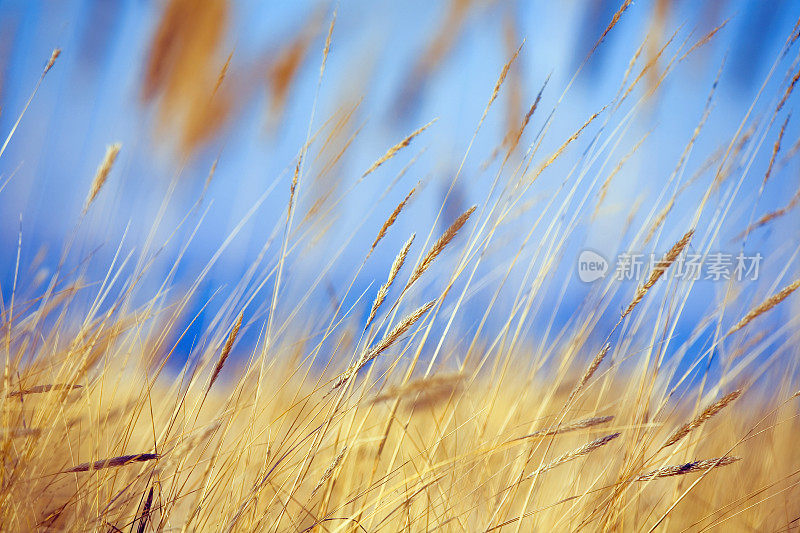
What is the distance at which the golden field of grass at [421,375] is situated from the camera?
1.57 ft

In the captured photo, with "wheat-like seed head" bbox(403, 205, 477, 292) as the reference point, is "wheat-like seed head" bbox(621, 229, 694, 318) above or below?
below

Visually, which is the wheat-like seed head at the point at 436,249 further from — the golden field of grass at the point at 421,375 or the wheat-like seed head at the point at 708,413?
the wheat-like seed head at the point at 708,413

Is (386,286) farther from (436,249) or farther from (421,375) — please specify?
(421,375)

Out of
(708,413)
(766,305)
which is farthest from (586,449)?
(766,305)

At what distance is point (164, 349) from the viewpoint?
777 millimetres

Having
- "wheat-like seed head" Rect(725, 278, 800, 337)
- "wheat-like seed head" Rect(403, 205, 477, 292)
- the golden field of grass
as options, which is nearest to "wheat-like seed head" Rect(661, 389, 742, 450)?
the golden field of grass

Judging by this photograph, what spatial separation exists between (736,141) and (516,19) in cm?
69

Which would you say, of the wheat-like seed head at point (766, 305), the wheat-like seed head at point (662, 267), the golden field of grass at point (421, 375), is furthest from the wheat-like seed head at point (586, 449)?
the wheat-like seed head at point (766, 305)

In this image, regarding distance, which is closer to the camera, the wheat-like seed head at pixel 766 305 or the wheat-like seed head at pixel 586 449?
the wheat-like seed head at pixel 586 449

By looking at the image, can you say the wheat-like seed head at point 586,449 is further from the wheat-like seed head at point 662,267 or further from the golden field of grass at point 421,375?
the wheat-like seed head at point 662,267

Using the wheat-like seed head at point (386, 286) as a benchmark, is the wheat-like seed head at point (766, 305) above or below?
below

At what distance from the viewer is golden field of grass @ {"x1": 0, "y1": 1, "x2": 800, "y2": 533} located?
48 centimetres

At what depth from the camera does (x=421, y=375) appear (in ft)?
2.19

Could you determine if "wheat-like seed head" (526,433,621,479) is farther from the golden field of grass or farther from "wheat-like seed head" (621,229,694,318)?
"wheat-like seed head" (621,229,694,318)
